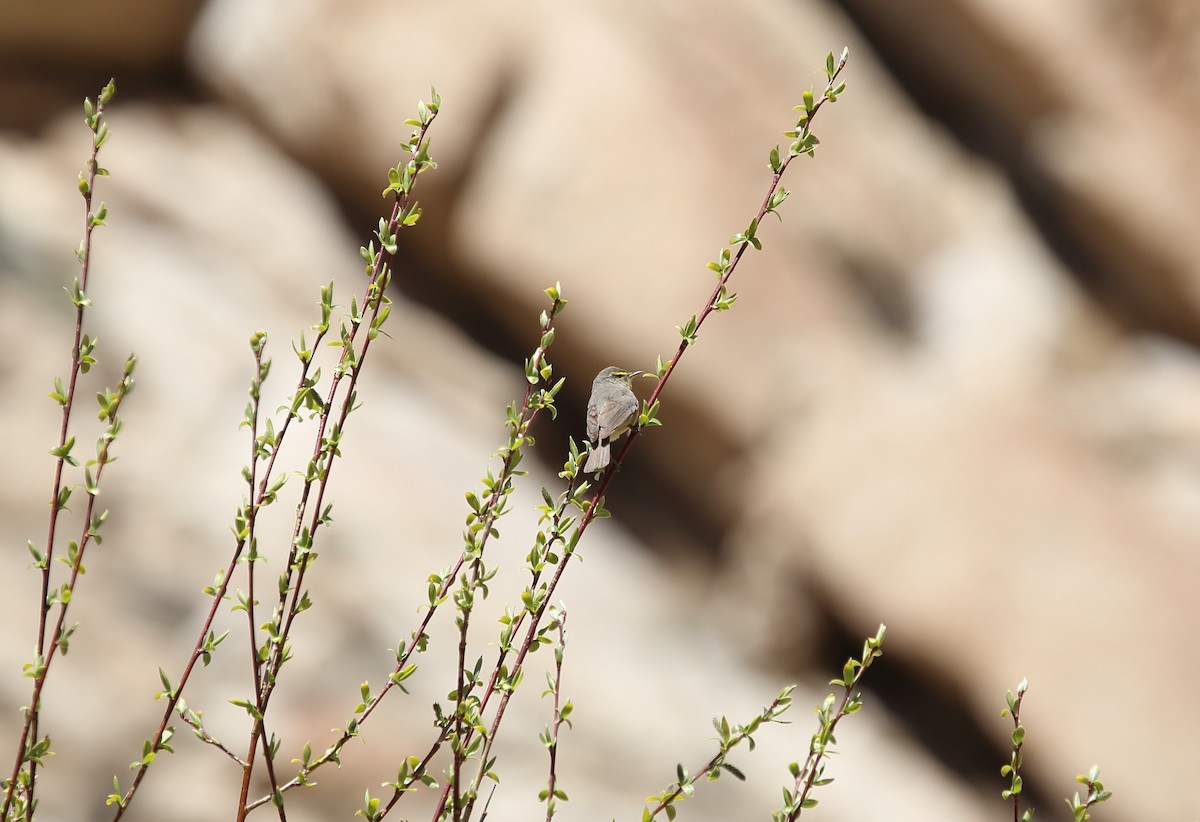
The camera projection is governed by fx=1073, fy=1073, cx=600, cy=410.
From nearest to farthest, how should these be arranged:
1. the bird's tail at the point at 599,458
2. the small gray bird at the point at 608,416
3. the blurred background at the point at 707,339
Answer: the bird's tail at the point at 599,458 → the small gray bird at the point at 608,416 → the blurred background at the point at 707,339

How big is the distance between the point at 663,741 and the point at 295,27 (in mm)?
3689

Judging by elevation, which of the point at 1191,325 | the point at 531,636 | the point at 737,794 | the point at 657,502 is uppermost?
the point at 1191,325

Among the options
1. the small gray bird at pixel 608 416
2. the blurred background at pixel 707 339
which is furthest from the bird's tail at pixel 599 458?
the blurred background at pixel 707 339

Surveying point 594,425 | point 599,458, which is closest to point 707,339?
point 594,425

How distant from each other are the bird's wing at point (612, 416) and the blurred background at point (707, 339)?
2.56 m

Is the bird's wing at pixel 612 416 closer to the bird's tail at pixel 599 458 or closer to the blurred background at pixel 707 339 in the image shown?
the bird's tail at pixel 599 458

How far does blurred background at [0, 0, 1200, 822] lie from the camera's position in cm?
446

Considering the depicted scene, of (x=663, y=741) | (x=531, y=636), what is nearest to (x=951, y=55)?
(x=663, y=741)

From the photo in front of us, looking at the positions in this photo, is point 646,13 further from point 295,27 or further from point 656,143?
point 295,27

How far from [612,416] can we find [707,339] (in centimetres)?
305

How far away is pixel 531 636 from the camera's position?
1.20 m

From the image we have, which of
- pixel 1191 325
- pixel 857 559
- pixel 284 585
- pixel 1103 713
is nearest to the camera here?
pixel 284 585

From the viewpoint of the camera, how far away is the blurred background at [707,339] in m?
4.46

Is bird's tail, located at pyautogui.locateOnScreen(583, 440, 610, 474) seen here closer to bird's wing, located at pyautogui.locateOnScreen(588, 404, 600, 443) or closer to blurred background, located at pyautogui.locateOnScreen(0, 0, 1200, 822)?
bird's wing, located at pyautogui.locateOnScreen(588, 404, 600, 443)
